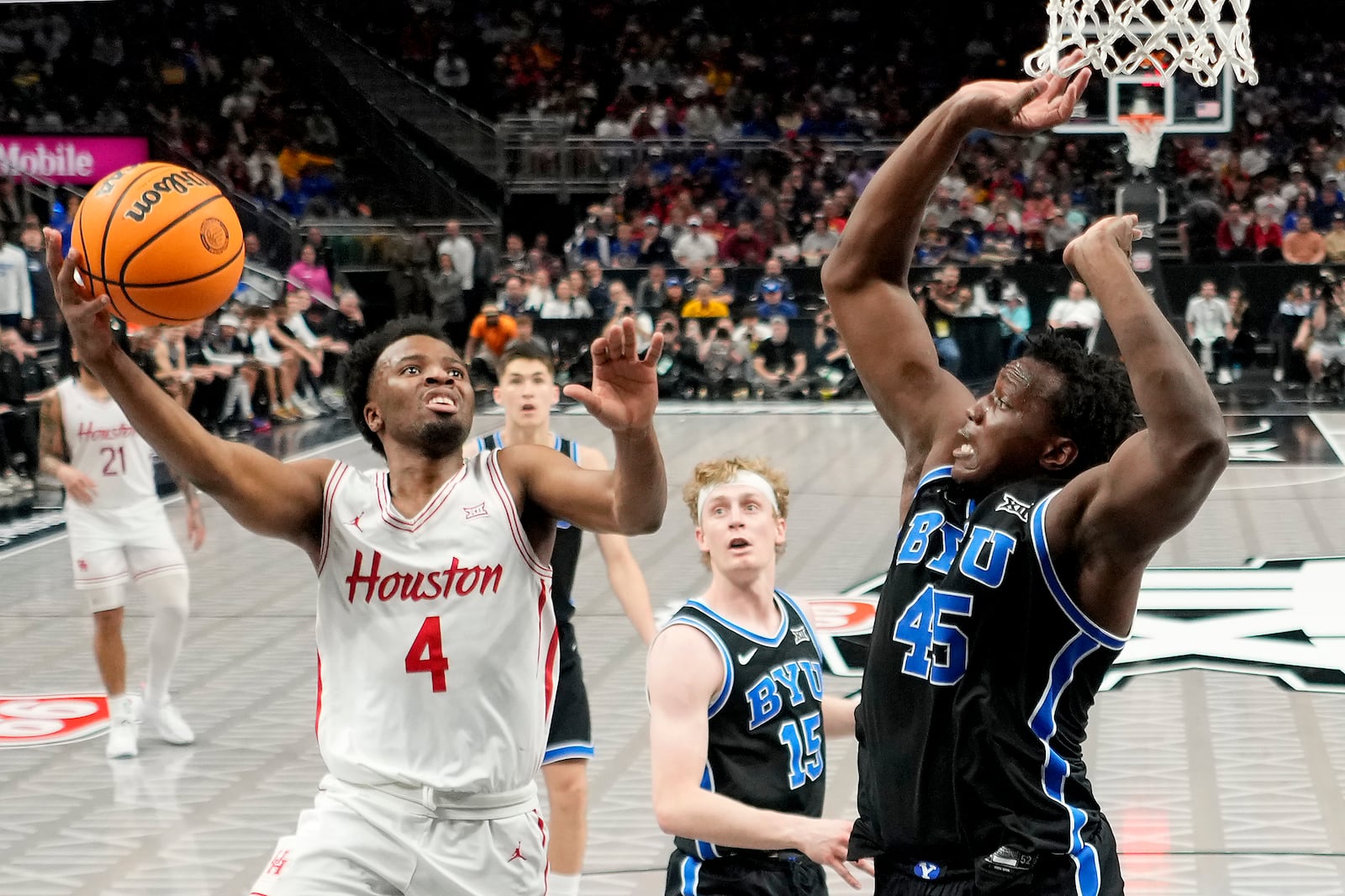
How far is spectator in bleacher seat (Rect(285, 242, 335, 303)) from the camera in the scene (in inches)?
811

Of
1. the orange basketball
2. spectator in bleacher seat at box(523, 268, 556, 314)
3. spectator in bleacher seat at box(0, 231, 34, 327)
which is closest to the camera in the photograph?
the orange basketball

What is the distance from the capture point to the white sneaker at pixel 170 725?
6926mm

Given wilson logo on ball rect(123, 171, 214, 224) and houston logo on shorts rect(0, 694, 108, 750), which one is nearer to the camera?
wilson logo on ball rect(123, 171, 214, 224)

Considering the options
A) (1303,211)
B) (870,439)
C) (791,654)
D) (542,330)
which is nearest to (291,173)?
(542,330)

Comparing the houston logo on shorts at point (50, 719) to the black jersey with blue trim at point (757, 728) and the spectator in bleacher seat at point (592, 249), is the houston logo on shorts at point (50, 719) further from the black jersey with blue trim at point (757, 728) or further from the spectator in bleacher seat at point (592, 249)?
the spectator in bleacher seat at point (592, 249)

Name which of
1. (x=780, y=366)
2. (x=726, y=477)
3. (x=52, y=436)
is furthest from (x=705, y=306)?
(x=726, y=477)

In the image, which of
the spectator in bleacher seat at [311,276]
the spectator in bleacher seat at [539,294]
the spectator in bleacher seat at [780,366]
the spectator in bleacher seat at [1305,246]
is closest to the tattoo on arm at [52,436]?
the spectator in bleacher seat at [780,366]

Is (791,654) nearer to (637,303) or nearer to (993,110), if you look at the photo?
(993,110)

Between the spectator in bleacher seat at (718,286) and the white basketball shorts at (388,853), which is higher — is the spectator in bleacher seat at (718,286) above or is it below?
below

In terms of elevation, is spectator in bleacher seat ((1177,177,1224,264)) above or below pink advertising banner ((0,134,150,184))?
below

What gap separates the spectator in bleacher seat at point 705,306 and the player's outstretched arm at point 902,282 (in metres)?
16.5

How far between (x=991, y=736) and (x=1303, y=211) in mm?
20178

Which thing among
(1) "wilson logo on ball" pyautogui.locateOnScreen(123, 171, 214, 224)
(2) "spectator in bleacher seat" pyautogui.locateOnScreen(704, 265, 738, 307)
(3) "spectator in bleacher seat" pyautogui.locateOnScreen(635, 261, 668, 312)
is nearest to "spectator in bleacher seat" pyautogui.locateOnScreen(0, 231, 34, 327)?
(3) "spectator in bleacher seat" pyautogui.locateOnScreen(635, 261, 668, 312)

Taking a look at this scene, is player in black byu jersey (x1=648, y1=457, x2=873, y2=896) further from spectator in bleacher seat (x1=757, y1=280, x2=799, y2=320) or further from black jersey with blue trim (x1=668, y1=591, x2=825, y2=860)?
spectator in bleacher seat (x1=757, y1=280, x2=799, y2=320)
